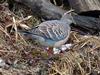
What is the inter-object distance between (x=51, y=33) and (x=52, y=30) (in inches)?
2.8

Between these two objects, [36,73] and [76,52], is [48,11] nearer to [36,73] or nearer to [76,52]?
[76,52]

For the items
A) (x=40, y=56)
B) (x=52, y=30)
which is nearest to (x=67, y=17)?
(x=52, y=30)

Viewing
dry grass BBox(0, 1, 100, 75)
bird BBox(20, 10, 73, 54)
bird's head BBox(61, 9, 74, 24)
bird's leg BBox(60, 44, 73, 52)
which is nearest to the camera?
dry grass BBox(0, 1, 100, 75)

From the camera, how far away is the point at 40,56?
503 cm

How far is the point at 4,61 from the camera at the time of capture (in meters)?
4.80

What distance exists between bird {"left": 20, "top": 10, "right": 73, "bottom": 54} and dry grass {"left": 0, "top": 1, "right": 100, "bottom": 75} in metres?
0.17

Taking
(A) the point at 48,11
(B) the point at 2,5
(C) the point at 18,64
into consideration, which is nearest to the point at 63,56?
(C) the point at 18,64

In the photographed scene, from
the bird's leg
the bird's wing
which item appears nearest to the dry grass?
the bird's leg

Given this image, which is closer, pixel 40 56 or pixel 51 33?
pixel 40 56

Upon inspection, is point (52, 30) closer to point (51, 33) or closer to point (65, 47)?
point (51, 33)

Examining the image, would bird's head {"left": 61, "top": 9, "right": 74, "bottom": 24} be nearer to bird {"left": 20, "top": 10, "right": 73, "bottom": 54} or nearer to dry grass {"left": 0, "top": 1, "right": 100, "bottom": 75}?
bird {"left": 20, "top": 10, "right": 73, "bottom": 54}

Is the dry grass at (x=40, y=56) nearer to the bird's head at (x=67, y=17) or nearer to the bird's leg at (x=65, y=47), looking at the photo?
the bird's leg at (x=65, y=47)

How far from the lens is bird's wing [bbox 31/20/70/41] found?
5107mm

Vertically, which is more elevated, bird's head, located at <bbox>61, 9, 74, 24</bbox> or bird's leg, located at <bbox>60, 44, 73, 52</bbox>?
bird's head, located at <bbox>61, 9, 74, 24</bbox>
